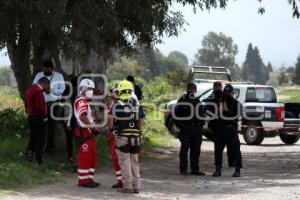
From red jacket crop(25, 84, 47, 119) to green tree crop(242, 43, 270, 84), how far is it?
160 m

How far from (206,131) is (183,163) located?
8757mm

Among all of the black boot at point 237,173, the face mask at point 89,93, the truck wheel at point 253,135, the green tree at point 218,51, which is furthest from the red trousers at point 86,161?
the green tree at point 218,51

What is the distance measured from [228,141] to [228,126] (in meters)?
0.36

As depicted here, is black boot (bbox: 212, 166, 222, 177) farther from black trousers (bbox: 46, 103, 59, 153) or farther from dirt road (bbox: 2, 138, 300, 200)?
black trousers (bbox: 46, 103, 59, 153)

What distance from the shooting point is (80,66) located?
63.8ft

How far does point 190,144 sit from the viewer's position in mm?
14453

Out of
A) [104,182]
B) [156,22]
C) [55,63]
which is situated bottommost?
[104,182]

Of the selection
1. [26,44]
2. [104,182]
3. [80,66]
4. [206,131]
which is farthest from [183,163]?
[206,131]

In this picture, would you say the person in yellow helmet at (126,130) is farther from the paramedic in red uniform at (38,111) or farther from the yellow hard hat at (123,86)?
the paramedic in red uniform at (38,111)

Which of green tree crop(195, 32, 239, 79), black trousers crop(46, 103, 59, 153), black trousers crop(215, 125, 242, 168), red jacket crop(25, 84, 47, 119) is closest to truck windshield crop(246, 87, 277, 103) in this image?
black trousers crop(215, 125, 242, 168)

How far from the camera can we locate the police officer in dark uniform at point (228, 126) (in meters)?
13.9

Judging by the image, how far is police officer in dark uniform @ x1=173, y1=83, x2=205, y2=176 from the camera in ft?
46.2

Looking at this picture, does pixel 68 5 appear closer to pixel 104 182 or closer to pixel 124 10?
pixel 124 10

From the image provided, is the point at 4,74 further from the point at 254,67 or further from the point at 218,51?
the point at 254,67
